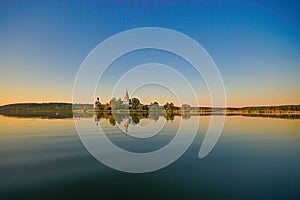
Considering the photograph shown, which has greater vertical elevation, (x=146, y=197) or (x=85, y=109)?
(x=85, y=109)

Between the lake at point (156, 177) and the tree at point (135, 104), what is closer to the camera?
the lake at point (156, 177)

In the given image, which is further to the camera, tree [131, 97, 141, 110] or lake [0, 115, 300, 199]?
tree [131, 97, 141, 110]

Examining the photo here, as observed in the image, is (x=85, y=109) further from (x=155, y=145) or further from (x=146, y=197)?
(x=146, y=197)

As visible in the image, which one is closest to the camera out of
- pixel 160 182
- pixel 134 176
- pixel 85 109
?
pixel 160 182

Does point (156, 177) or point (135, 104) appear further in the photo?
point (135, 104)

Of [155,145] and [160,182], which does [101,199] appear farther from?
[155,145]

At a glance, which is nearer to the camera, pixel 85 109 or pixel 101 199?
pixel 101 199

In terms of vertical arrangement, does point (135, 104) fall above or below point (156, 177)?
above

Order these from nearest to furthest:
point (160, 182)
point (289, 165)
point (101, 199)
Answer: point (101, 199), point (160, 182), point (289, 165)

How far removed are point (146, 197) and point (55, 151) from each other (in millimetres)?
7377

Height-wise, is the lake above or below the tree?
below

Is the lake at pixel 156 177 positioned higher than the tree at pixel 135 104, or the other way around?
the tree at pixel 135 104

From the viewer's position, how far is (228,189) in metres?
7.23

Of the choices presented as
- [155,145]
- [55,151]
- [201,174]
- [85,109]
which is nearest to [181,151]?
[155,145]
